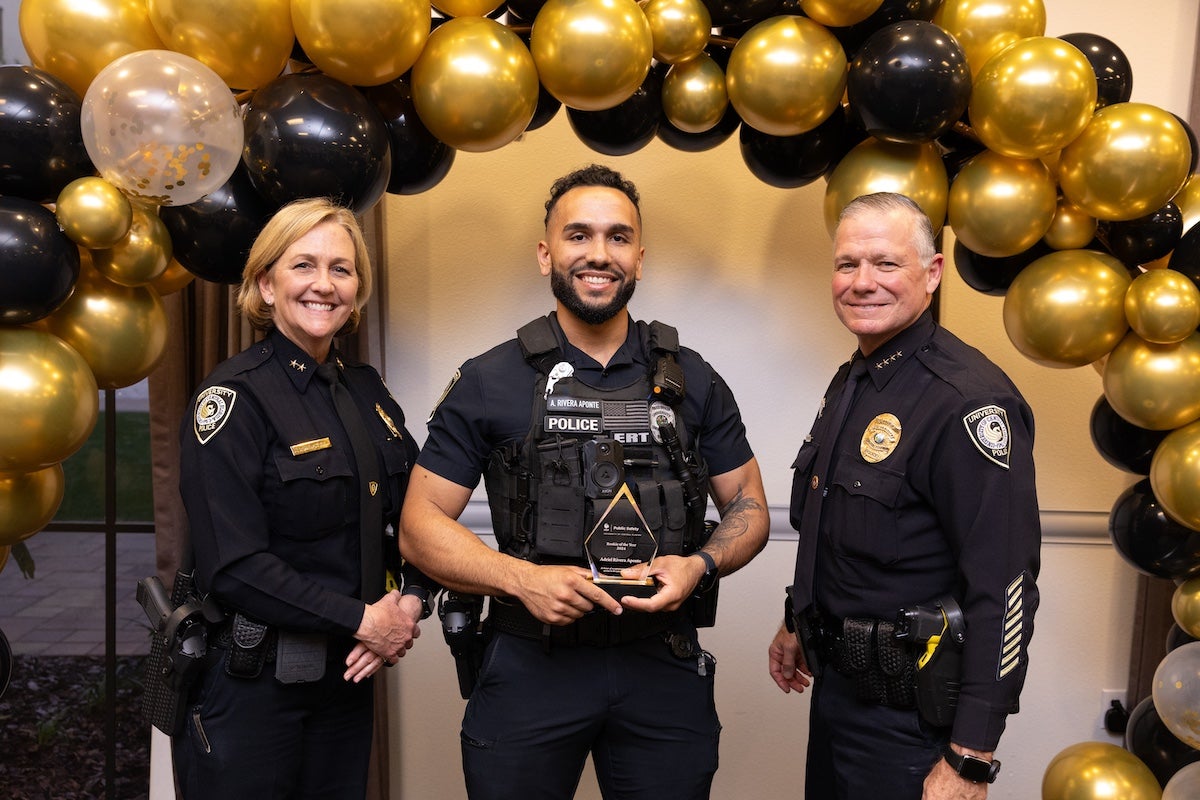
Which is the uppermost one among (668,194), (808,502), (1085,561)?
(668,194)

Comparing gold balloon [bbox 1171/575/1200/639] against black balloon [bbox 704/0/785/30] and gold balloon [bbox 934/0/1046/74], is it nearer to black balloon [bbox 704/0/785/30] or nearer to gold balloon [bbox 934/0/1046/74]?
gold balloon [bbox 934/0/1046/74]

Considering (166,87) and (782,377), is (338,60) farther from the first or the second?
(782,377)

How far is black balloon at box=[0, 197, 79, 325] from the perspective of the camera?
65.4 inches

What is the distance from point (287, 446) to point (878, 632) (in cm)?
123

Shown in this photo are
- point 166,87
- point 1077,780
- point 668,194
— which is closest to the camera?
point 166,87

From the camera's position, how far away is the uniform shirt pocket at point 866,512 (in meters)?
1.83

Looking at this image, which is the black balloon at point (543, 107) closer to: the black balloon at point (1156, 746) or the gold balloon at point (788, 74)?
the gold balloon at point (788, 74)

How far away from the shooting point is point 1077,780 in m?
2.17

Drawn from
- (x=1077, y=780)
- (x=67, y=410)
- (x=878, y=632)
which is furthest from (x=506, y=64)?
(x=1077, y=780)

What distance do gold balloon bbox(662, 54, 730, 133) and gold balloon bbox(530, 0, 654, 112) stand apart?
0.15 metres

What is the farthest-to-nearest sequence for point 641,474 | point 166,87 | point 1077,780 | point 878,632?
point 1077,780 → point 641,474 → point 878,632 → point 166,87

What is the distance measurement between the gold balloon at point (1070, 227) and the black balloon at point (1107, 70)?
23cm

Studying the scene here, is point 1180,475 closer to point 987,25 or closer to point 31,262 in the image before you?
point 987,25

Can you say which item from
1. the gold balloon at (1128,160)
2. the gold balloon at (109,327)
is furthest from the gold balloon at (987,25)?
the gold balloon at (109,327)
